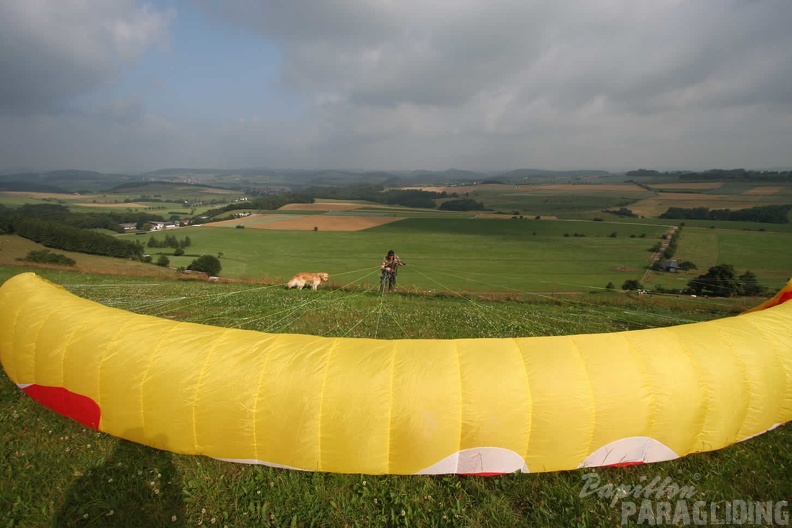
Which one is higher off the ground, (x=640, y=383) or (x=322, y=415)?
(x=640, y=383)

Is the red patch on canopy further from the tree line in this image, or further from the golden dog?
the tree line

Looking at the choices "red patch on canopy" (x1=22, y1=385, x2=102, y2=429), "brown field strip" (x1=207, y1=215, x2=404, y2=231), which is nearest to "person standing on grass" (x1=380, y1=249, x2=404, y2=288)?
"red patch on canopy" (x1=22, y1=385, x2=102, y2=429)

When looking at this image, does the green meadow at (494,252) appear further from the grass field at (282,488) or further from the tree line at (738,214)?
the grass field at (282,488)

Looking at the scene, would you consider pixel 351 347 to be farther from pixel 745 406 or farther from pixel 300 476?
pixel 745 406

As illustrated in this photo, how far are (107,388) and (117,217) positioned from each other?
8930 cm

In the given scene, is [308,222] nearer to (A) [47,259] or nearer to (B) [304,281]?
(A) [47,259]

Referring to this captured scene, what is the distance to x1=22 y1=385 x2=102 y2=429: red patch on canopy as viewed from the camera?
6.62 meters

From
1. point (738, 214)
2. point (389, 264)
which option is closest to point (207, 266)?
point (389, 264)

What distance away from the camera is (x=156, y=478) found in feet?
19.0

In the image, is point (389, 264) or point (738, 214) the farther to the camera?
point (738, 214)

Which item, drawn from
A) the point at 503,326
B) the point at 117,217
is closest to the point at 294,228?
the point at 117,217

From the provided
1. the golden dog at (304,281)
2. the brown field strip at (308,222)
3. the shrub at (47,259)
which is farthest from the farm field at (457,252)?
the shrub at (47,259)

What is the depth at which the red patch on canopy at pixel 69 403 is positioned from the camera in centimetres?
662

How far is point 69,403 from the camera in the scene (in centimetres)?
690
